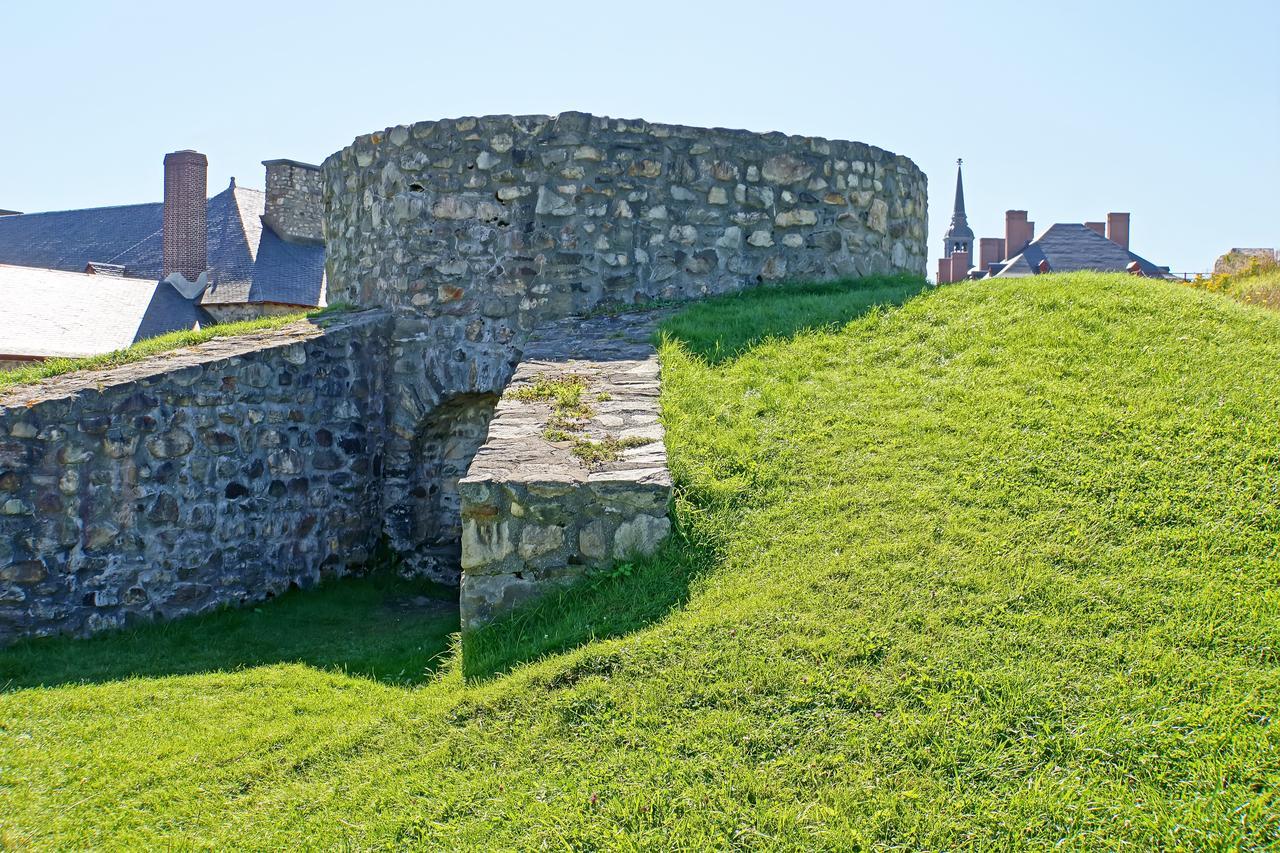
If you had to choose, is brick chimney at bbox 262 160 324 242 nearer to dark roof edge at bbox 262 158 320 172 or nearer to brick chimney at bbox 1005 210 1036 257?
dark roof edge at bbox 262 158 320 172

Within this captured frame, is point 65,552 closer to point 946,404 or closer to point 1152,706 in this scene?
point 946,404

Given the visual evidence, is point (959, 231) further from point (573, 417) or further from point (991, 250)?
Answer: point (573, 417)

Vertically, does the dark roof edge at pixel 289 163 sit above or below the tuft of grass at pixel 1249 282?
above

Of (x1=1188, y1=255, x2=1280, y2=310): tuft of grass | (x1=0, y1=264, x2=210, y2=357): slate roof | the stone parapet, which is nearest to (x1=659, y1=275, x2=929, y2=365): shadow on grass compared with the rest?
the stone parapet

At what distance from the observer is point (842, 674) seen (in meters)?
3.88

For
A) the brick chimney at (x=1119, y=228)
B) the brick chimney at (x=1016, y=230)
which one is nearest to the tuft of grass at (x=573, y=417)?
the brick chimney at (x=1119, y=228)

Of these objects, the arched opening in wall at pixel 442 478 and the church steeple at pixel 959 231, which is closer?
the arched opening in wall at pixel 442 478

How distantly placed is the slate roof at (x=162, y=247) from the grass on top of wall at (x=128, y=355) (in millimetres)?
18882

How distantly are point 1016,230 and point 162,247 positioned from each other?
3570cm

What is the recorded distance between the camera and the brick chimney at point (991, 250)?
150 ft

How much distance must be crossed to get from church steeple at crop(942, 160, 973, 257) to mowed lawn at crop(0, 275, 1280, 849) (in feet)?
192

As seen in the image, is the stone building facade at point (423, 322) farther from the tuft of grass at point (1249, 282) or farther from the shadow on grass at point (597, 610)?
the tuft of grass at point (1249, 282)

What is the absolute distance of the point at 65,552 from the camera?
659cm

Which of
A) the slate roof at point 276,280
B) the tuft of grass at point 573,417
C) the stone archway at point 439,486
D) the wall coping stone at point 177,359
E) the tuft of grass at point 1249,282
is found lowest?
the stone archway at point 439,486
